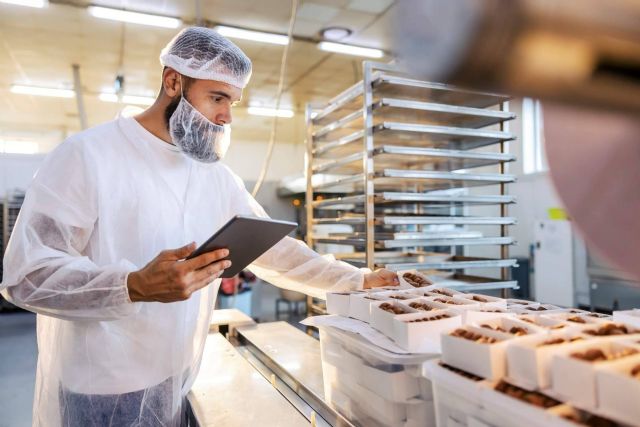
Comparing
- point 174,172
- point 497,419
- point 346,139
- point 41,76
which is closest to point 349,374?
point 497,419

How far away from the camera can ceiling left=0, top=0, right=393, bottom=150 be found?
543 centimetres

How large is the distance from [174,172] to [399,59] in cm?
146

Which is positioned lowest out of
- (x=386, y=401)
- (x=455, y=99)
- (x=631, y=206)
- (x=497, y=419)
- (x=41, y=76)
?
(x=386, y=401)

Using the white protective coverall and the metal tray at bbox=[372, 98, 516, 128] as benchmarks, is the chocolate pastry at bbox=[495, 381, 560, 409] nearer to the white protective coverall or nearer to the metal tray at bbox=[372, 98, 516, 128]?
the white protective coverall

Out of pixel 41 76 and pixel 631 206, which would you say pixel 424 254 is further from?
pixel 41 76

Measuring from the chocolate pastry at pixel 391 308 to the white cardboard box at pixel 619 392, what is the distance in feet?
1.71

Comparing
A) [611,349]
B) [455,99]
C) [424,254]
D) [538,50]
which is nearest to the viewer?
[538,50]

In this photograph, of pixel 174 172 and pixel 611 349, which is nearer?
pixel 611 349

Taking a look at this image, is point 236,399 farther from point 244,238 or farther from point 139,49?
point 139,49

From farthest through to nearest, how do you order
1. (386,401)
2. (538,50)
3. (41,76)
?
1. (41,76)
2. (386,401)
3. (538,50)

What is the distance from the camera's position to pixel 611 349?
70 centimetres

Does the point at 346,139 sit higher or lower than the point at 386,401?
higher

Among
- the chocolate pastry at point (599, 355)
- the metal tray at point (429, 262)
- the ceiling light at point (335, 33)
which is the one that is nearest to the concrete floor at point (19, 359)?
the metal tray at point (429, 262)

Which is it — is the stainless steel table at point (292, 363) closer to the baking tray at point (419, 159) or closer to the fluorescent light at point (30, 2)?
the baking tray at point (419, 159)
